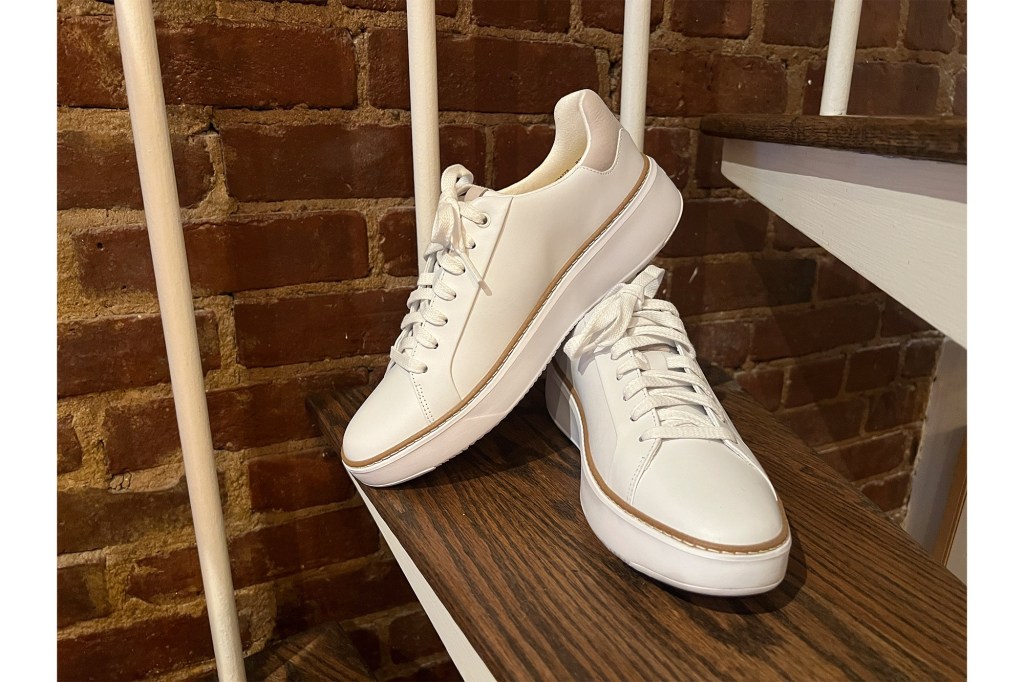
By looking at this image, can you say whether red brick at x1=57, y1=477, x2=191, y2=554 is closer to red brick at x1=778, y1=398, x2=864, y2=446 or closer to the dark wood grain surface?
the dark wood grain surface

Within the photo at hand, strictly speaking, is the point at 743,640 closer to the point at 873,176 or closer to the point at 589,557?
the point at 589,557

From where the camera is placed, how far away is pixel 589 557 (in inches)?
16.4

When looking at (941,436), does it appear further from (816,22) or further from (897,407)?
(816,22)

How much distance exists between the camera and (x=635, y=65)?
2.04 feet

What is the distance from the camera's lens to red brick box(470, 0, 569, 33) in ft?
2.14

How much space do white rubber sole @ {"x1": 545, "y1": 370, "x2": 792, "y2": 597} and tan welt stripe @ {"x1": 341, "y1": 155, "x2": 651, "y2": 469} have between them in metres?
0.12

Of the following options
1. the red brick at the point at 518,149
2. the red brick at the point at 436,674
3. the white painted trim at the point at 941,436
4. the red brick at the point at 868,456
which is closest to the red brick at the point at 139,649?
the red brick at the point at 436,674

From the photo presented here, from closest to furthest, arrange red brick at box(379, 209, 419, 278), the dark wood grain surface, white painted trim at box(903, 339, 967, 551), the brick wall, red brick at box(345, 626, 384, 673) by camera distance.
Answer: the dark wood grain surface
the brick wall
red brick at box(379, 209, 419, 278)
red brick at box(345, 626, 384, 673)
white painted trim at box(903, 339, 967, 551)

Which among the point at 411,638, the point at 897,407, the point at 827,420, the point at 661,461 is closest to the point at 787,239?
the point at 827,420

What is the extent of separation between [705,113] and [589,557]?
1.98 ft

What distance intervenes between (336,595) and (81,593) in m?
0.25

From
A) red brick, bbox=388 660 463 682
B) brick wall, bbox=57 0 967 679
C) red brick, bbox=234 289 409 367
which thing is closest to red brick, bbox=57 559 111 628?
brick wall, bbox=57 0 967 679

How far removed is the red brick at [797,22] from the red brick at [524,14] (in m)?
0.29
